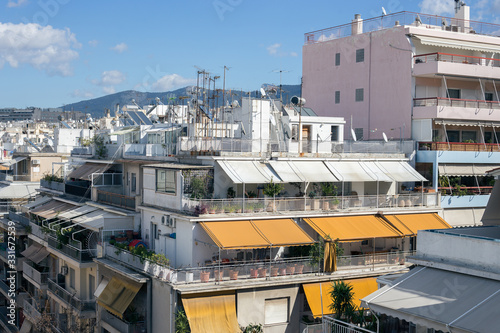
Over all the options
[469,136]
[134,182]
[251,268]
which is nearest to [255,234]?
[251,268]

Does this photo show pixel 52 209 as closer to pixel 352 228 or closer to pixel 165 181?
pixel 165 181

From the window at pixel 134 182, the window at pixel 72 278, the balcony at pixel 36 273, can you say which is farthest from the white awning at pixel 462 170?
the balcony at pixel 36 273

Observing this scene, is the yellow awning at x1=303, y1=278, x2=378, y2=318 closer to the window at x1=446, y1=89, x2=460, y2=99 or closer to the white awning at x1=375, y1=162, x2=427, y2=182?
the white awning at x1=375, y1=162, x2=427, y2=182

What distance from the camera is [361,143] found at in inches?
1444

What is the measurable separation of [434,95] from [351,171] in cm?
934

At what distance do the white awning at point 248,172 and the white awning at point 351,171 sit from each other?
373cm

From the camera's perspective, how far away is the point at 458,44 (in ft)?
128

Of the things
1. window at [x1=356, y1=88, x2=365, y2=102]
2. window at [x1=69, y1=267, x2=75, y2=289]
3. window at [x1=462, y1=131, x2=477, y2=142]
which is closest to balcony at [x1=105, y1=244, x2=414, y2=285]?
window at [x1=69, y1=267, x2=75, y2=289]

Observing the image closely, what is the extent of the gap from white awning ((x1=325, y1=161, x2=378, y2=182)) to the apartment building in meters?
4.29

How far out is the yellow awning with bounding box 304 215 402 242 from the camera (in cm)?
3048

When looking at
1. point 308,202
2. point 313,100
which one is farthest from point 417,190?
point 313,100

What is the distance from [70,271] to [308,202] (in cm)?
1589

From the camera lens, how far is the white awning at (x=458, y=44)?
38250 mm

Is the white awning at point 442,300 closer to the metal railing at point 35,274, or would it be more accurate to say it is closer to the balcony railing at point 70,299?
the balcony railing at point 70,299
